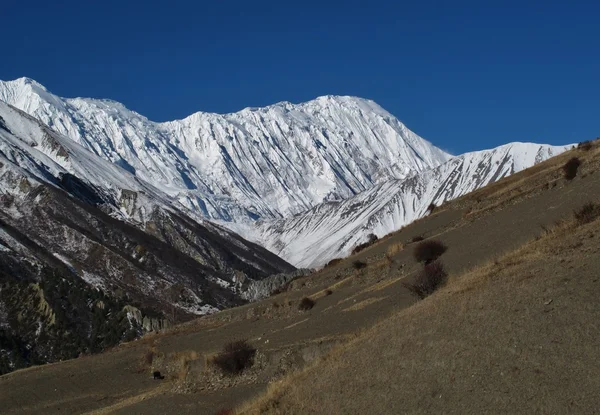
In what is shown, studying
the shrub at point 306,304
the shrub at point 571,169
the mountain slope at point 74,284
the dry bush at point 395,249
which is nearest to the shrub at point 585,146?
the shrub at point 571,169

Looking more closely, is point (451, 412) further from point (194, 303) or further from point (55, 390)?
point (194, 303)

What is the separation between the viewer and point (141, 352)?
3997cm

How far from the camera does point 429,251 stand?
30.8 meters

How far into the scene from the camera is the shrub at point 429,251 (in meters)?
30.6

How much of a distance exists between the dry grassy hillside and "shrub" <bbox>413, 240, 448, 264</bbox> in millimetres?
339

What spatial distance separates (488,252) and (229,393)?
1042 cm

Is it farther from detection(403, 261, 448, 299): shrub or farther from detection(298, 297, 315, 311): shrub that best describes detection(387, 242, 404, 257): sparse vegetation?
detection(403, 261, 448, 299): shrub

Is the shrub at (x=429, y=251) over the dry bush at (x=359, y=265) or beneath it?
beneath

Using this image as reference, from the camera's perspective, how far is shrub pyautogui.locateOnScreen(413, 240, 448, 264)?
3056 cm

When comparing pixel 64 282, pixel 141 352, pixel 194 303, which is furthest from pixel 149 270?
pixel 141 352

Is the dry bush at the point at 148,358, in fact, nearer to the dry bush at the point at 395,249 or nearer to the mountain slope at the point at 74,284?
the dry bush at the point at 395,249

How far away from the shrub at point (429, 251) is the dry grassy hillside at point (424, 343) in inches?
13.3

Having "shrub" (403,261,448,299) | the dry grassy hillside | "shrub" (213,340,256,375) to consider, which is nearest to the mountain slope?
the dry grassy hillside

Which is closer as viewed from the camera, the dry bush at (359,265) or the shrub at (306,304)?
the shrub at (306,304)
